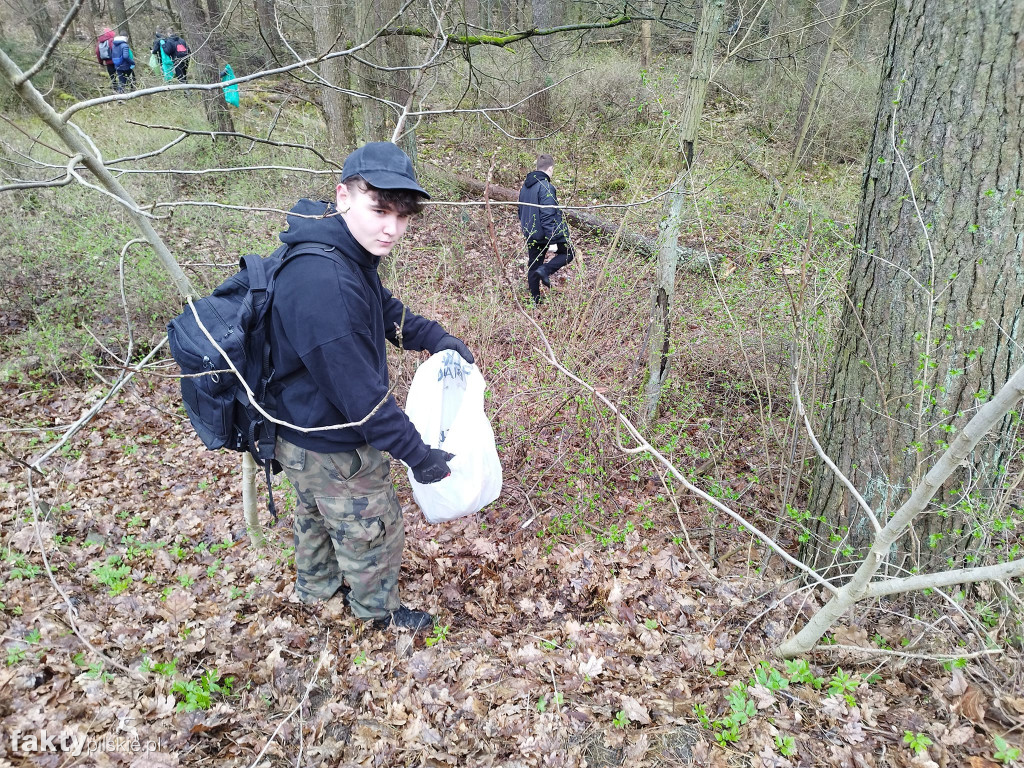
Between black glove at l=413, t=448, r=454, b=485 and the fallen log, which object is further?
the fallen log

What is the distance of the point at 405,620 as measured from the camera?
287cm

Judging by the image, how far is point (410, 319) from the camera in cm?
284

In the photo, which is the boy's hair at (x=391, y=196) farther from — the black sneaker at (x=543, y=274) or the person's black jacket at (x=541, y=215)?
the black sneaker at (x=543, y=274)

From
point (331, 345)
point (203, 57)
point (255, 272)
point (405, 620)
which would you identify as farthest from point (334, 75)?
point (203, 57)

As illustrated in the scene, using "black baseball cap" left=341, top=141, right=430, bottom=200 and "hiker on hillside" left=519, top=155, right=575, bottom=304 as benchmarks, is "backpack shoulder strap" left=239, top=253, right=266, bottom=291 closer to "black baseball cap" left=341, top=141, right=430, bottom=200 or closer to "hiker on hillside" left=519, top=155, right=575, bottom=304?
"black baseball cap" left=341, top=141, right=430, bottom=200

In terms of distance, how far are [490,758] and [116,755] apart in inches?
A: 55.0

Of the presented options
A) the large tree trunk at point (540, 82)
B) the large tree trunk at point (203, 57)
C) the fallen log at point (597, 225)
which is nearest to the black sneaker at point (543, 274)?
the fallen log at point (597, 225)

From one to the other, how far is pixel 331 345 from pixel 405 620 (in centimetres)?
159

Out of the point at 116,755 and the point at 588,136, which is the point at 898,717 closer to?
the point at 116,755

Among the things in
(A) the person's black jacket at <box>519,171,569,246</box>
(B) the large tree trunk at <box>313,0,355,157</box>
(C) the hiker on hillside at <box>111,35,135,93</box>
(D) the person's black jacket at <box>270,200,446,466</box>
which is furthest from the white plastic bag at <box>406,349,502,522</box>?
(C) the hiker on hillside at <box>111,35,135,93</box>

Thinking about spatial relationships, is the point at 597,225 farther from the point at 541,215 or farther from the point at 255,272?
the point at 255,272

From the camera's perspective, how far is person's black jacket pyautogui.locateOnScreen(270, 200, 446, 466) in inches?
80.5

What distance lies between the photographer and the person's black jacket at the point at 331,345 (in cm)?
204

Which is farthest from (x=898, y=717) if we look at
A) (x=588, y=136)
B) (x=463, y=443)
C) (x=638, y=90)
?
(x=638, y=90)
